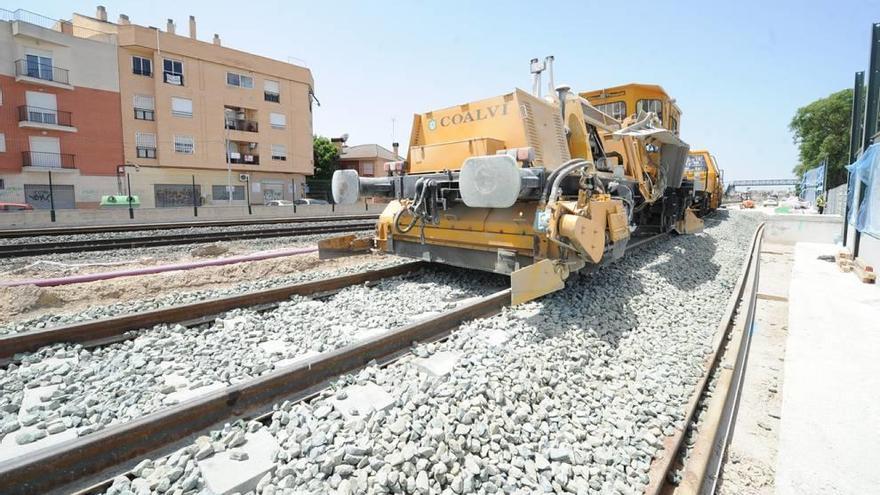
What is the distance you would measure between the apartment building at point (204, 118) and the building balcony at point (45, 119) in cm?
302

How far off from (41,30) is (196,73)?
8.36 metres

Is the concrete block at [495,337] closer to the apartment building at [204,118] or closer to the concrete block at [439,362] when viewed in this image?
the concrete block at [439,362]

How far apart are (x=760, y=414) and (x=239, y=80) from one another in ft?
125

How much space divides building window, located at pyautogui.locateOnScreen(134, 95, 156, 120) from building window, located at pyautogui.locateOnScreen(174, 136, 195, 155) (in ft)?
6.62

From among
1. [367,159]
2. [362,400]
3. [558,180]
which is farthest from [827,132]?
[362,400]

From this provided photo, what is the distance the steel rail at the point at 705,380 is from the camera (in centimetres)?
226

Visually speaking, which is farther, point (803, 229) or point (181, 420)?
point (803, 229)

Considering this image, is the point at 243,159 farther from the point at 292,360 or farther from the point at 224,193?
the point at 292,360

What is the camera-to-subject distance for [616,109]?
9.55 meters

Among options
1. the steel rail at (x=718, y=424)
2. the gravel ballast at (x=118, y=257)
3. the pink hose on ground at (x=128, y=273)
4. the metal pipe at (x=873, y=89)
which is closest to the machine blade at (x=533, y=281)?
the steel rail at (x=718, y=424)

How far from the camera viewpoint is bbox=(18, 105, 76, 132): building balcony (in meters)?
26.5

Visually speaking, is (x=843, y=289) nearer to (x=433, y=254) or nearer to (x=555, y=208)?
(x=555, y=208)

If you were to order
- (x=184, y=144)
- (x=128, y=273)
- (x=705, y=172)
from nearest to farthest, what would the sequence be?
1. (x=128, y=273)
2. (x=705, y=172)
3. (x=184, y=144)

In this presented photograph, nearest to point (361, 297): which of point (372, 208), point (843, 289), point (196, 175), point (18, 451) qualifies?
point (18, 451)
